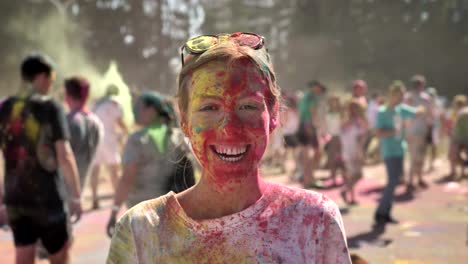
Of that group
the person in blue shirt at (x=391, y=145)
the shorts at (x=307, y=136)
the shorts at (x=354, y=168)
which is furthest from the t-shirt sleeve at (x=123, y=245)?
the shorts at (x=307, y=136)

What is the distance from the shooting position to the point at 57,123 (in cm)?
413

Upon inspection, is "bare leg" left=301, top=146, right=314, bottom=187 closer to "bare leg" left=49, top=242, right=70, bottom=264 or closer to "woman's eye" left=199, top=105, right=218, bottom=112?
"bare leg" left=49, top=242, right=70, bottom=264

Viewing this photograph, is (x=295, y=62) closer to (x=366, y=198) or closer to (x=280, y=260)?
(x=366, y=198)

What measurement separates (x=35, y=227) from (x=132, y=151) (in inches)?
35.5

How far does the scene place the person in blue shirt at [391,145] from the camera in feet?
25.9

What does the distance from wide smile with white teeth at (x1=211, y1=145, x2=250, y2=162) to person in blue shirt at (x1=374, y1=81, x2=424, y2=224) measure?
6.57 meters

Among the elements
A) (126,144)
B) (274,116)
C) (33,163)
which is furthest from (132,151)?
(274,116)

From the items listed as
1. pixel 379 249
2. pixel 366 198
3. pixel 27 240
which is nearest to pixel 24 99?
pixel 27 240

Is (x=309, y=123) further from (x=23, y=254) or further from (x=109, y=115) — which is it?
(x=23, y=254)

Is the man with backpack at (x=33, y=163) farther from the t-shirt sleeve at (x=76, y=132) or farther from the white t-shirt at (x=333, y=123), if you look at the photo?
the white t-shirt at (x=333, y=123)

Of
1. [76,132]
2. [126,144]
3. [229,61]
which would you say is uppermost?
[229,61]

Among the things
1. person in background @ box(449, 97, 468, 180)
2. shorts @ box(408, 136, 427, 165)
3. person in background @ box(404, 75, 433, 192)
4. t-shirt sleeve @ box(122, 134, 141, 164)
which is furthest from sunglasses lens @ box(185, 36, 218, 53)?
person in background @ box(449, 97, 468, 180)

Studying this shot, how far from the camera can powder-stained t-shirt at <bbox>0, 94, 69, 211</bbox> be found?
13.5ft

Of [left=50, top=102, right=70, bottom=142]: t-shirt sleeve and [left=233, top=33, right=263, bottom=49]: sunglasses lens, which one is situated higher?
[left=233, top=33, right=263, bottom=49]: sunglasses lens
